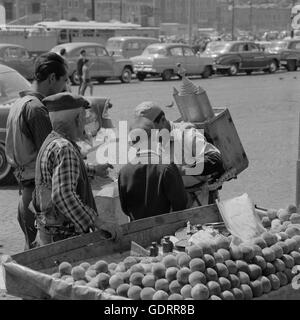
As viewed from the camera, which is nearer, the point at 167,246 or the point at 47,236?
the point at 167,246

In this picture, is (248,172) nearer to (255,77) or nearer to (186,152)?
(186,152)

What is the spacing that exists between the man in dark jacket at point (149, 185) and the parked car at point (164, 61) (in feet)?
89.3

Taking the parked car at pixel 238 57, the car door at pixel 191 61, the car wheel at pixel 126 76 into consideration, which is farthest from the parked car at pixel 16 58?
the parked car at pixel 238 57

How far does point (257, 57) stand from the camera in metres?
38.1

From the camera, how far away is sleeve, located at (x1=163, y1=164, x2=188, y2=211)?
4.67m

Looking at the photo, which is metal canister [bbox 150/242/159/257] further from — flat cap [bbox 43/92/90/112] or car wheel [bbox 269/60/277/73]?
car wheel [bbox 269/60/277/73]

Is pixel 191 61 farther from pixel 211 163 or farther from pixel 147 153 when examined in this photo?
pixel 147 153

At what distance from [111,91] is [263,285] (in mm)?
23101

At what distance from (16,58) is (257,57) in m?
14.3

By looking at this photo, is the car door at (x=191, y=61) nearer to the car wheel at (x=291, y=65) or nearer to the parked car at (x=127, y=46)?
the parked car at (x=127, y=46)

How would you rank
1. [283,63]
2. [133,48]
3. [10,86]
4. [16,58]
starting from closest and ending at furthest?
[10,86] → [16,58] → [133,48] → [283,63]

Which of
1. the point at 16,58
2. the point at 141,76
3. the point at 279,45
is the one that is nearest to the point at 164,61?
the point at 141,76
